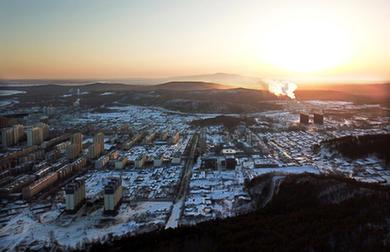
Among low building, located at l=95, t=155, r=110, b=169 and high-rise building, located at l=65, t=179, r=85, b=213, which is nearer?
high-rise building, located at l=65, t=179, r=85, b=213

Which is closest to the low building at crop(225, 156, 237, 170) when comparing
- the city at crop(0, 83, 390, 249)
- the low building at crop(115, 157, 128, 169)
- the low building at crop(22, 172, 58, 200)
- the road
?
the city at crop(0, 83, 390, 249)

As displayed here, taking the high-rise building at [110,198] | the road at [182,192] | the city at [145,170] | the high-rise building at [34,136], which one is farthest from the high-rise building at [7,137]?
the high-rise building at [110,198]

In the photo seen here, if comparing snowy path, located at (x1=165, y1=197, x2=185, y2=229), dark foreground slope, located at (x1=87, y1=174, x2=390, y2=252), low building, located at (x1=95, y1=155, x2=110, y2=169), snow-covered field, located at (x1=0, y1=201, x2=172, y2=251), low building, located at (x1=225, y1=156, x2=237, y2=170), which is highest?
dark foreground slope, located at (x1=87, y1=174, x2=390, y2=252)

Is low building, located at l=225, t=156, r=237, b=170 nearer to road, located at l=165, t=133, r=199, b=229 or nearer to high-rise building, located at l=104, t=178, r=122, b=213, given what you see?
road, located at l=165, t=133, r=199, b=229

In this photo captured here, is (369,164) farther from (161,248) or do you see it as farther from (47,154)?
(47,154)

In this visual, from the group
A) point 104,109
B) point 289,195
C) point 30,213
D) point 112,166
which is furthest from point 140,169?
point 104,109

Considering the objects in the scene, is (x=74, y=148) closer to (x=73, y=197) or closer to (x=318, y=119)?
(x=73, y=197)

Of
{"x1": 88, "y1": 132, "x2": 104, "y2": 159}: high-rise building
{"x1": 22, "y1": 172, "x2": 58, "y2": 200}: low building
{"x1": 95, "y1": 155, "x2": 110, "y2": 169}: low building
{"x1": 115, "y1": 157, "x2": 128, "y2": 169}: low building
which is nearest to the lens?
{"x1": 22, "y1": 172, "x2": 58, "y2": 200}: low building
